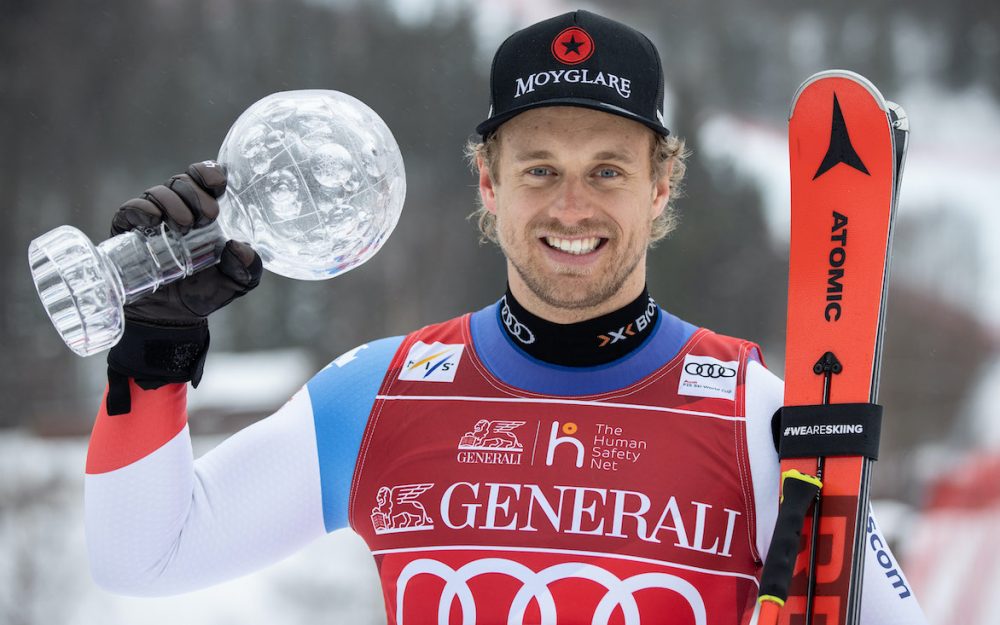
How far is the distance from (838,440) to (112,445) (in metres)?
0.99

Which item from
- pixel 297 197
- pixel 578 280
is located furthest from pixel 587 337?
pixel 297 197

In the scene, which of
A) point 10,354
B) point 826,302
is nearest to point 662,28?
point 10,354

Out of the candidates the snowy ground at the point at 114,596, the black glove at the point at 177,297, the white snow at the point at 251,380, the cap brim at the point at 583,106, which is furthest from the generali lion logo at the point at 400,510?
the white snow at the point at 251,380

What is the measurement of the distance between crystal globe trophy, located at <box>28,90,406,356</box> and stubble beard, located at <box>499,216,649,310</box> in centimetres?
22

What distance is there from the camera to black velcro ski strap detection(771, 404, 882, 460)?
1.59 m

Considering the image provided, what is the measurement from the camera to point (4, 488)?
9.77m

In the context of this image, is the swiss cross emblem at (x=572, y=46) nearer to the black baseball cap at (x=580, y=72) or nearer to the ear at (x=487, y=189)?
the black baseball cap at (x=580, y=72)

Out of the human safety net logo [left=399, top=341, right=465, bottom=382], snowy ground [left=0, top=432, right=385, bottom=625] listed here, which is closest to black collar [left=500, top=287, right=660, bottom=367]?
the human safety net logo [left=399, top=341, right=465, bottom=382]

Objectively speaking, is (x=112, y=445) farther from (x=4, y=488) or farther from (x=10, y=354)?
(x=10, y=354)

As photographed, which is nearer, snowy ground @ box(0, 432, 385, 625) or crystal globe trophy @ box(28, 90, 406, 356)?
crystal globe trophy @ box(28, 90, 406, 356)

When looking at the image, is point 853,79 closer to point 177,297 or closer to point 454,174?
point 177,297

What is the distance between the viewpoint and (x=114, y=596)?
8664 mm

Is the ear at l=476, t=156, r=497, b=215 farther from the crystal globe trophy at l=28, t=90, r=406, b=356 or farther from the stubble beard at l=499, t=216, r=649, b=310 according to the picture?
the crystal globe trophy at l=28, t=90, r=406, b=356

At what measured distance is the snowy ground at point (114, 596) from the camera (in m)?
8.13
